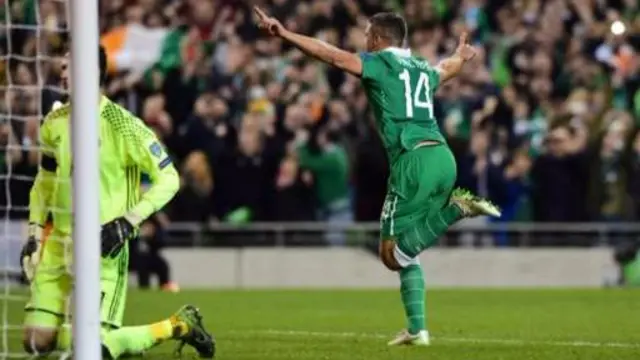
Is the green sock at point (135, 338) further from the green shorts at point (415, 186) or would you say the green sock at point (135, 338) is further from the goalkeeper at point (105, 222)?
the green shorts at point (415, 186)

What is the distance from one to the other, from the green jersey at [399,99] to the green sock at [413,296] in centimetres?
76

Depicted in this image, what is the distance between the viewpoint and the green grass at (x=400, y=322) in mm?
12547

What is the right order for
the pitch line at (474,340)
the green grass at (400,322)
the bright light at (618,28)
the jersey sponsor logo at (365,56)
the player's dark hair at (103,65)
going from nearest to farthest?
the player's dark hair at (103,65) → the green grass at (400,322) → the jersey sponsor logo at (365,56) → the pitch line at (474,340) → the bright light at (618,28)

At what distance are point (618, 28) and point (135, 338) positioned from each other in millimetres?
15070

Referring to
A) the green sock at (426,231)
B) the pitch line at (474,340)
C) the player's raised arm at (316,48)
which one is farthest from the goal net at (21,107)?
the green sock at (426,231)

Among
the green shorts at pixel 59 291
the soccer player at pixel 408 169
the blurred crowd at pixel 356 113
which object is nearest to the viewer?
the green shorts at pixel 59 291

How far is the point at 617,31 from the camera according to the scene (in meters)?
25.3

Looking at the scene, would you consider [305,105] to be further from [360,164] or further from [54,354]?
[54,354]

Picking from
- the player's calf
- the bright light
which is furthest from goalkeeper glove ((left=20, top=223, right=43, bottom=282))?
the bright light

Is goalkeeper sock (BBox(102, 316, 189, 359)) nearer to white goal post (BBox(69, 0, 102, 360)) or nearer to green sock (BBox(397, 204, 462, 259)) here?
green sock (BBox(397, 204, 462, 259))

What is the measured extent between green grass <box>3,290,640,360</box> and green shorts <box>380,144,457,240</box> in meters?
0.85

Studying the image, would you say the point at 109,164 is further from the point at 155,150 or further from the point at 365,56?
the point at 365,56

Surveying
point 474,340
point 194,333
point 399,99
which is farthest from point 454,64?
point 194,333

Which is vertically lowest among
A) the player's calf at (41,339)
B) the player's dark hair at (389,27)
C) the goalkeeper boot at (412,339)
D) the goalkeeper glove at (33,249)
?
the goalkeeper boot at (412,339)
